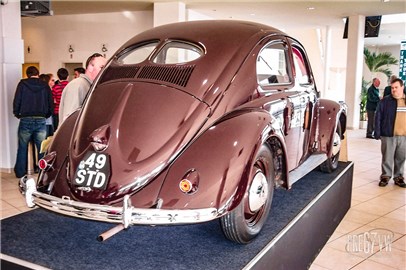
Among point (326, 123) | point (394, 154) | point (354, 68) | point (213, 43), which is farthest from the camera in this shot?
point (354, 68)

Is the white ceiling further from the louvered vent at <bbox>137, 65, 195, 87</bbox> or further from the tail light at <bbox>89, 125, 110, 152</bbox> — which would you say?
the tail light at <bbox>89, 125, 110, 152</bbox>

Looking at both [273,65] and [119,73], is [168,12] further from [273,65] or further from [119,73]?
[119,73]

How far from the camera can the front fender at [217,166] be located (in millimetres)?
1981

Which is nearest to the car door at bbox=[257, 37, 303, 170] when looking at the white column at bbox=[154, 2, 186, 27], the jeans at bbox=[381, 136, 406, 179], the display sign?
the jeans at bbox=[381, 136, 406, 179]

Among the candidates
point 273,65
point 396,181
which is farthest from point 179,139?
Answer: point 396,181

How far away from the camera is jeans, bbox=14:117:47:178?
535 cm

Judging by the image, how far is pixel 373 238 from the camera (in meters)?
3.55

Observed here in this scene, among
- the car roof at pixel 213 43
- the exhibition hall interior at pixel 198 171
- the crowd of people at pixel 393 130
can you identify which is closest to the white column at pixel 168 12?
the crowd of people at pixel 393 130

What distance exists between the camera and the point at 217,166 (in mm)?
2041

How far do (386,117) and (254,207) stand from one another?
3628 mm

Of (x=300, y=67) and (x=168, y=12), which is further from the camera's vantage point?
(x=168, y=12)

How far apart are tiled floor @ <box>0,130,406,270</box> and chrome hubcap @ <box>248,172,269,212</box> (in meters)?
0.99

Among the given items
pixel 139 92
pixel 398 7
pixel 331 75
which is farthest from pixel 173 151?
pixel 331 75

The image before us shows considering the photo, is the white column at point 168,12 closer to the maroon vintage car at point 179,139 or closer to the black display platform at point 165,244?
the maroon vintage car at point 179,139
